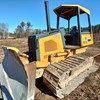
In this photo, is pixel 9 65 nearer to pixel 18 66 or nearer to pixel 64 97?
pixel 18 66

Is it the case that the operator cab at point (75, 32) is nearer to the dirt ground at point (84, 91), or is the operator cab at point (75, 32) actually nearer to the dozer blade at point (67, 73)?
the dozer blade at point (67, 73)

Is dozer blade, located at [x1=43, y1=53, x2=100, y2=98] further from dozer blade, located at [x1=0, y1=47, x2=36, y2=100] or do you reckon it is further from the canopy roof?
the canopy roof

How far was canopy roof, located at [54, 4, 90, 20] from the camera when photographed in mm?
6999

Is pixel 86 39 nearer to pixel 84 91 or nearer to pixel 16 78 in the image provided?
pixel 84 91

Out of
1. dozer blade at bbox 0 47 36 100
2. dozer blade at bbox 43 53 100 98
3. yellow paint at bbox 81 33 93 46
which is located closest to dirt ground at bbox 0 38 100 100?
dozer blade at bbox 43 53 100 98

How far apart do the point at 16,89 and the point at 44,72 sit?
4.53 ft

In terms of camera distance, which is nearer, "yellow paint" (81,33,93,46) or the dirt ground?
the dirt ground

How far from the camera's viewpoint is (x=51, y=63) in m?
6.54

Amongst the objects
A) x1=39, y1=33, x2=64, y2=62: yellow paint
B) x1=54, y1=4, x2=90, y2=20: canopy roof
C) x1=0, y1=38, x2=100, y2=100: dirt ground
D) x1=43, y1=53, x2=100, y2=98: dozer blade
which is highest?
x1=54, y1=4, x2=90, y2=20: canopy roof

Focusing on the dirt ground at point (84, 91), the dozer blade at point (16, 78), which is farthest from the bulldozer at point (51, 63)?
the dirt ground at point (84, 91)

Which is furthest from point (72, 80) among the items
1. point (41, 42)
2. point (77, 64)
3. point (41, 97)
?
point (41, 42)

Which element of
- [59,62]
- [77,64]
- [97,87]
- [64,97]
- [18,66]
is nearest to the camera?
[18,66]

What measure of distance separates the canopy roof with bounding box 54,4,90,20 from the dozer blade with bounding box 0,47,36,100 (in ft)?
9.35

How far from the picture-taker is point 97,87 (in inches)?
224
